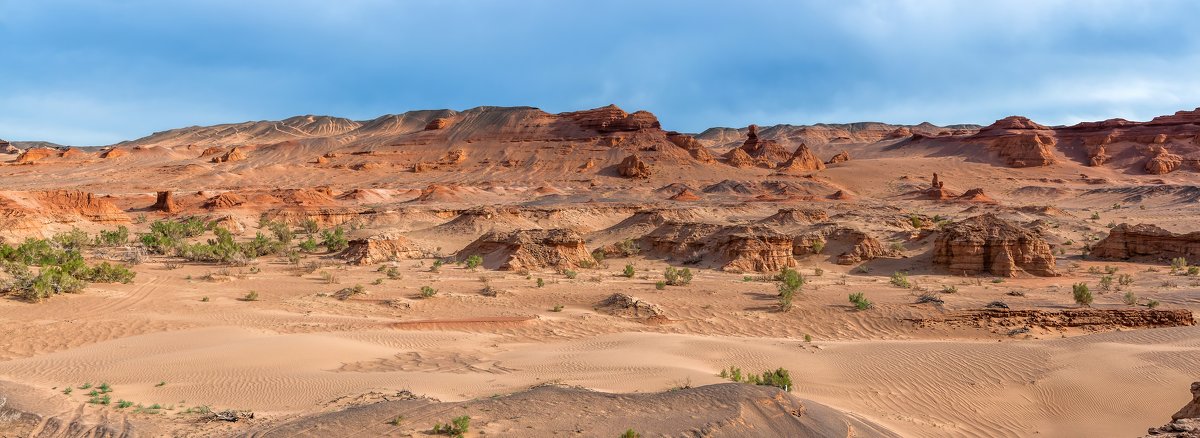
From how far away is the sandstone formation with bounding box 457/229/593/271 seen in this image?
19.5 metres

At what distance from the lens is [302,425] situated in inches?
223

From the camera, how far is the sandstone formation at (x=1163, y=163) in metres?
68.4

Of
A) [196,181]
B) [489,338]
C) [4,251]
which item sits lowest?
[489,338]

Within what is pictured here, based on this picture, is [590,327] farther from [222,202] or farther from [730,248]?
[222,202]

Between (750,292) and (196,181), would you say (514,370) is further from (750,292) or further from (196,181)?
(196,181)

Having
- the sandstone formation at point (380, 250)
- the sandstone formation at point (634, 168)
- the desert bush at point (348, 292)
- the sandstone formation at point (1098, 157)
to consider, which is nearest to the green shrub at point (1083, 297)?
the desert bush at point (348, 292)

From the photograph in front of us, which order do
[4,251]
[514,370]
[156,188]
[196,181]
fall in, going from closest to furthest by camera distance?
1. [514,370]
2. [4,251]
3. [156,188]
4. [196,181]

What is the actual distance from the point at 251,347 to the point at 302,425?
4.86m

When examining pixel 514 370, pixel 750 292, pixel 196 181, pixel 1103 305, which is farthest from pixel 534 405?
pixel 196 181

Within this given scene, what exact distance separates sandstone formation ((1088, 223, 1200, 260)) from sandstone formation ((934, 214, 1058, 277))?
5.32 m

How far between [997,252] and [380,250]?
58.1ft

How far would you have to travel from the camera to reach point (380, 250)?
69.7 feet

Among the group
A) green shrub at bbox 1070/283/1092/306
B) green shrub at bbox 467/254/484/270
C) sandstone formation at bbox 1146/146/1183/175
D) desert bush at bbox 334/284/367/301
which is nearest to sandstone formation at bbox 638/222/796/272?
green shrub at bbox 467/254/484/270

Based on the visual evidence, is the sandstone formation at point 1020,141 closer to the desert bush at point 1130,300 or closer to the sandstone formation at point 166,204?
the desert bush at point 1130,300
